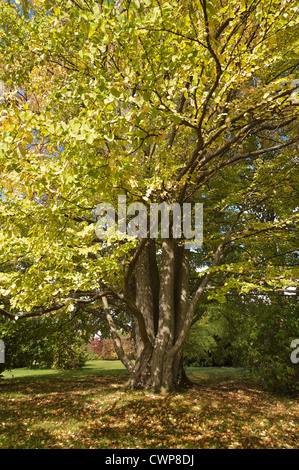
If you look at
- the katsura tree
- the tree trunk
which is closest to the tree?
the katsura tree

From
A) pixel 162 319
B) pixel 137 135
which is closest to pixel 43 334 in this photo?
pixel 162 319

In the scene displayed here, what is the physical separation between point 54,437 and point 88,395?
3218 millimetres

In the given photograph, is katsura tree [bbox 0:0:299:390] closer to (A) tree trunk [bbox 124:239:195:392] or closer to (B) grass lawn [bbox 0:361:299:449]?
(A) tree trunk [bbox 124:239:195:392]

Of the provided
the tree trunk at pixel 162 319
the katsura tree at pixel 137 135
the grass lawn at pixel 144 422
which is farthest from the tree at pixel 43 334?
the tree trunk at pixel 162 319

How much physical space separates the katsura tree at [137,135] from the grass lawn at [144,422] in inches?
51.5

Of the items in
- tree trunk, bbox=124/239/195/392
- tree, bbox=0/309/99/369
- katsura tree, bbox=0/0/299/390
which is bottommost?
tree, bbox=0/309/99/369

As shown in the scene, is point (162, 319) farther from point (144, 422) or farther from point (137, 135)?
point (137, 135)

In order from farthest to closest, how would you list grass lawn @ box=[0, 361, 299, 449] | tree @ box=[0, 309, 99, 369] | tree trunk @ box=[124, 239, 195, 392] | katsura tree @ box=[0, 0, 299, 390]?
tree @ box=[0, 309, 99, 369] < tree trunk @ box=[124, 239, 195, 392] < grass lawn @ box=[0, 361, 299, 449] < katsura tree @ box=[0, 0, 299, 390]

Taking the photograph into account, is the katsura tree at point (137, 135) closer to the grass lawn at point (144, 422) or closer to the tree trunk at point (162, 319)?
the tree trunk at point (162, 319)

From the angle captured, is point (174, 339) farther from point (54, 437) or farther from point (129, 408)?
point (54, 437)

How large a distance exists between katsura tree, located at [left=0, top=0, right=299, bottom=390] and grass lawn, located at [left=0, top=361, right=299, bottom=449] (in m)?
1.31

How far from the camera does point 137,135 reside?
3189 mm

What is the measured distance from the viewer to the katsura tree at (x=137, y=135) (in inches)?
129

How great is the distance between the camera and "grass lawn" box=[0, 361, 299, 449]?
4672mm
